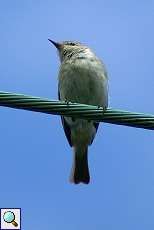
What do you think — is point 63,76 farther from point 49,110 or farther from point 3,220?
point 49,110

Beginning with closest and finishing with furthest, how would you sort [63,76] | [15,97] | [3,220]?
1. [15,97]
2. [3,220]
3. [63,76]

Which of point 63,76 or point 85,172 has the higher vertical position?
point 63,76

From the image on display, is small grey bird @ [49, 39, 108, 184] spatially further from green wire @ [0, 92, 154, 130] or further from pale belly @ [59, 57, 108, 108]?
green wire @ [0, 92, 154, 130]

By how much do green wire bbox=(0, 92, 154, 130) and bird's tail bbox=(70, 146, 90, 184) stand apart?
413 cm

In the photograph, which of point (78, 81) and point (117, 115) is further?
point (78, 81)

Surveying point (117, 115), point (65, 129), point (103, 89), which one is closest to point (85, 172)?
point (65, 129)

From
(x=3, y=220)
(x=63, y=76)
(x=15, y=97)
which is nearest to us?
(x=15, y=97)

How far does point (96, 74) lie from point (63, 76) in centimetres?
52

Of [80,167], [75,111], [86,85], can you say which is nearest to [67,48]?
[86,85]

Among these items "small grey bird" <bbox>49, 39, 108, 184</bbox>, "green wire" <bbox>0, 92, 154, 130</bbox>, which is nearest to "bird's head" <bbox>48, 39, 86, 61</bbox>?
"small grey bird" <bbox>49, 39, 108, 184</bbox>

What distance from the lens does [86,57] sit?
1039 cm

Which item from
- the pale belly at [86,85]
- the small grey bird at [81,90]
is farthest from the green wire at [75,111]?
the pale belly at [86,85]

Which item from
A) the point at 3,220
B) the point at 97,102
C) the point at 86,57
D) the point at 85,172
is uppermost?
the point at 86,57

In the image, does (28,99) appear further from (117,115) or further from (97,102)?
(97,102)
